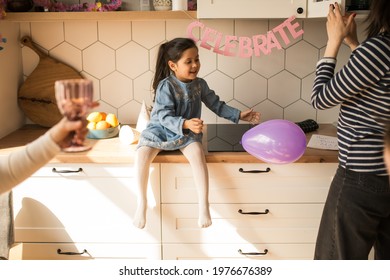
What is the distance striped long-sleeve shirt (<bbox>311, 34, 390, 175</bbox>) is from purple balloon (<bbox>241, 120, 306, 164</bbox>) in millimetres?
211

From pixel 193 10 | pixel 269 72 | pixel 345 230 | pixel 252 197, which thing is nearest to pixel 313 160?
pixel 252 197

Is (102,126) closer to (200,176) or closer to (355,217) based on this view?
(200,176)

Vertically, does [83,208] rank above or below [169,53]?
below

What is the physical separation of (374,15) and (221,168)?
32.6 inches

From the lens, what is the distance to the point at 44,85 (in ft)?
7.80

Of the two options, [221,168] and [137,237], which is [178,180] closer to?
[221,168]

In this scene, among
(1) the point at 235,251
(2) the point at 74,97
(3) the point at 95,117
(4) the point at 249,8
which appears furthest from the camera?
(3) the point at 95,117

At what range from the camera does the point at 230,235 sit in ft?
6.74

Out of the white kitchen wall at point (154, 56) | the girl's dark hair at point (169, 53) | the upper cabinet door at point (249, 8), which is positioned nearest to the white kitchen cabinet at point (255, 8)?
the upper cabinet door at point (249, 8)

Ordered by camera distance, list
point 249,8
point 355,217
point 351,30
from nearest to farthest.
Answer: point 355,217 → point 351,30 → point 249,8

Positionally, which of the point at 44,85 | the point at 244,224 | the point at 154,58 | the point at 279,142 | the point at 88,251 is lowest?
the point at 88,251

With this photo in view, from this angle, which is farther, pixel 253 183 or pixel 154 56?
pixel 154 56

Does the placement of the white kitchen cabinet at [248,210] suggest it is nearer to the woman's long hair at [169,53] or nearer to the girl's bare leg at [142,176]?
the girl's bare leg at [142,176]

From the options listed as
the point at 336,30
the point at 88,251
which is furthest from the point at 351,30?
the point at 88,251
